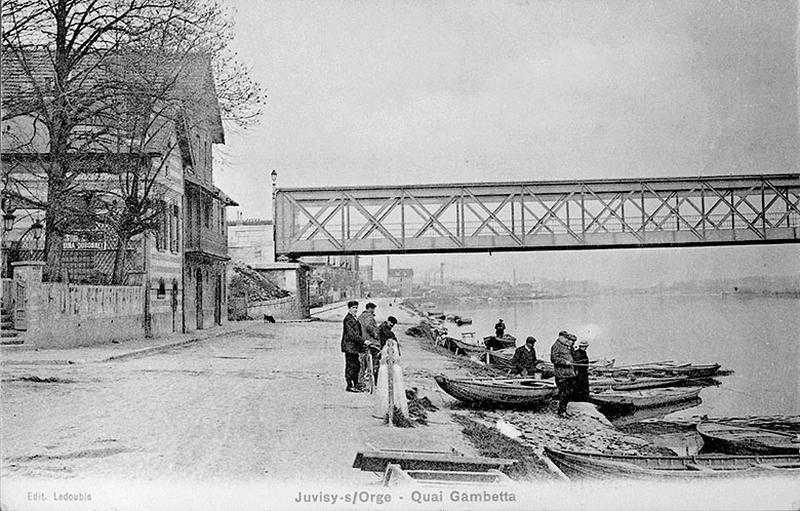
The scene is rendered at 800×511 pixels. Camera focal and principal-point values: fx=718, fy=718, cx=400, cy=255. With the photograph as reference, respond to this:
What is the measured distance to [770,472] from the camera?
4273mm

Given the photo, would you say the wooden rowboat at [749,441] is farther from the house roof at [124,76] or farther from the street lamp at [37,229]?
the street lamp at [37,229]

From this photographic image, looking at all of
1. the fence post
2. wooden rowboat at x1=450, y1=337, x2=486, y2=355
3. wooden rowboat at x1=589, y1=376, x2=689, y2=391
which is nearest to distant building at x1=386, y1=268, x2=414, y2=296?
wooden rowboat at x1=450, y1=337, x2=486, y2=355

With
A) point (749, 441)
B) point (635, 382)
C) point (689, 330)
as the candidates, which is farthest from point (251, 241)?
point (749, 441)

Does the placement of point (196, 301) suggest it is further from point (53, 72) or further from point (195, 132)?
point (53, 72)

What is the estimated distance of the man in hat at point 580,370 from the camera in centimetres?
466

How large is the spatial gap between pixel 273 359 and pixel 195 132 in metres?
1.68

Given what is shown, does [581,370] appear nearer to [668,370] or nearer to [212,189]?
[668,370]

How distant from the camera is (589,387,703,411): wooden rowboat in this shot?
488 centimetres

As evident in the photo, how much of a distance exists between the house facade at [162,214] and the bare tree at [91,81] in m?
0.02

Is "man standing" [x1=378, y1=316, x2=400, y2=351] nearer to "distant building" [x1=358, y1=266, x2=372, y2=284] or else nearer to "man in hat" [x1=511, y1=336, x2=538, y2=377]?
"distant building" [x1=358, y1=266, x2=372, y2=284]

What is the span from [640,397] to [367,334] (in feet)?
6.90

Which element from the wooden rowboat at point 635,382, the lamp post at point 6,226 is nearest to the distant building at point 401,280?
the wooden rowboat at point 635,382

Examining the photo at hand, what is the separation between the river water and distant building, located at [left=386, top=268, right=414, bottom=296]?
308 mm

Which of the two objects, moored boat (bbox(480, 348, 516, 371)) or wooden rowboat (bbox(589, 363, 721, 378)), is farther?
wooden rowboat (bbox(589, 363, 721, 378))
